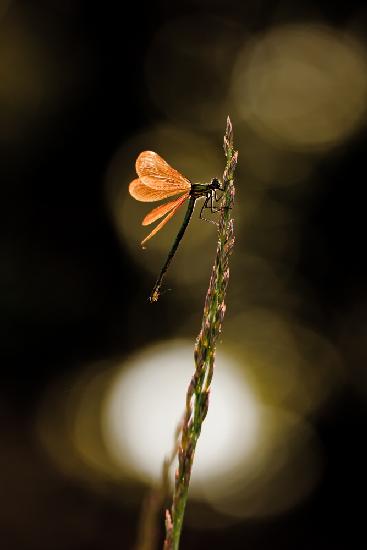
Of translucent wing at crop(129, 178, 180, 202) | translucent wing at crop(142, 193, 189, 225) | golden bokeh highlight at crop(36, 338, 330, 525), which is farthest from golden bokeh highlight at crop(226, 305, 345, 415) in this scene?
translucent wing at crop(142, 193, 189, 225)

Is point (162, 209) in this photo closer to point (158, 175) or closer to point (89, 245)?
point (158, 175)

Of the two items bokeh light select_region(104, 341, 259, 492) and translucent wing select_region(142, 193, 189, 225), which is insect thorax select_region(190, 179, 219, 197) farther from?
bokeh light select_region(104, 341, 259, 492)

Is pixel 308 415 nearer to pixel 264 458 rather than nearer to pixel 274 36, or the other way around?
pixel 264 458

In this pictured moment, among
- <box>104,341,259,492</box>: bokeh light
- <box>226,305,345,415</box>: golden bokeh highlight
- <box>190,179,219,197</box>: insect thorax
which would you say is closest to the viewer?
<box>190,179,219,197</box>: insect thorax

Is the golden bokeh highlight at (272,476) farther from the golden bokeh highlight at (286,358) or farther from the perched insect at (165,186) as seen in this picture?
the perched insect at (165,186)

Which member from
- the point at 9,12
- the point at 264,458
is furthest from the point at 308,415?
the point at 9,12

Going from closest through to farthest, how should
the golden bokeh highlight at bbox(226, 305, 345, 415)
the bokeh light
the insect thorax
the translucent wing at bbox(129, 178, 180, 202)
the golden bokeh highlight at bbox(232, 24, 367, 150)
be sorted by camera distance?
the insect thorax
the translucent wing at bbox(129, 178, 180, 202)
the bokeh light
the golden bokeh highlight at bbox(226, 305, 345, 415)
the golden bokeh highlight at bbox(232, 24, 367, 150)
